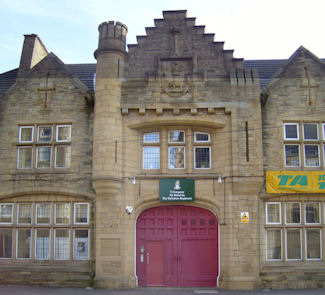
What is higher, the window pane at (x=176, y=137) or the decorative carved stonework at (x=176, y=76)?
the decorative carved stonework at (x=176, y=76)

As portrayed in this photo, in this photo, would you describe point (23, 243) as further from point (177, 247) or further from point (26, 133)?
point (177, 247)

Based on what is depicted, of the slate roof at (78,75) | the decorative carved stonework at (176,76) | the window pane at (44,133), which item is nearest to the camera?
the decorative carved stonework at (176,76)

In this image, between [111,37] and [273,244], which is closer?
[273,244]

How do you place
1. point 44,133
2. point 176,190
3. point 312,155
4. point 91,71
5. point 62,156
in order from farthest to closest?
point 91,71, point 44,133, point 62,156, point 312,155, point 176,190

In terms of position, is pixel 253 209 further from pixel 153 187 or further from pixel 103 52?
pixel 103 52

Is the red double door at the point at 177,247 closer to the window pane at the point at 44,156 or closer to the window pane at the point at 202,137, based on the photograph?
the window pane at the point at 202,137

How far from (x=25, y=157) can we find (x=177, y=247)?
6.98m

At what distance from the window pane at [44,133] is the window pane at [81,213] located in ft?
9.70

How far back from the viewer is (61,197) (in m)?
15.3

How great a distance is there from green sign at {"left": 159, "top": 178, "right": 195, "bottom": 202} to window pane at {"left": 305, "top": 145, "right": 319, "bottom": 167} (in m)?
4.62

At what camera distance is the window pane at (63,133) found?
15.8 metres

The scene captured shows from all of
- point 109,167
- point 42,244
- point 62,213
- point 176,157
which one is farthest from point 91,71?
point 42,244

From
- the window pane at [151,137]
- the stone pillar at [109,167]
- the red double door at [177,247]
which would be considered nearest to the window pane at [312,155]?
the red double door at [177,247]

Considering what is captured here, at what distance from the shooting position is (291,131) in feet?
50.8
